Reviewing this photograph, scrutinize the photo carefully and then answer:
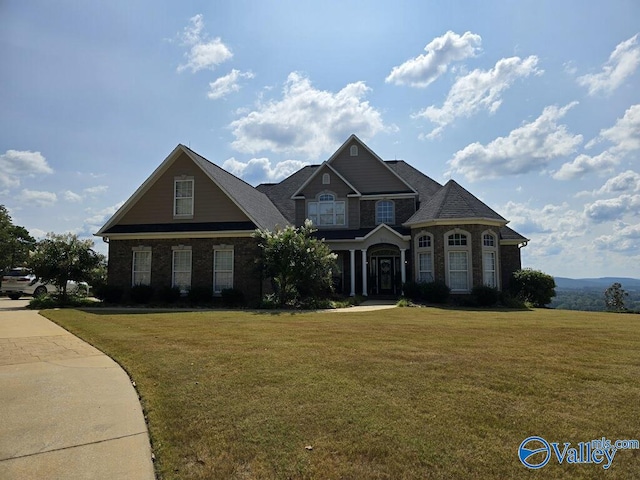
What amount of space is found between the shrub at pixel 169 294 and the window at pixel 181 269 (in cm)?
57

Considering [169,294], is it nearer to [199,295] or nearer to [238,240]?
[199,295]

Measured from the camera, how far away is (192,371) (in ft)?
20.2

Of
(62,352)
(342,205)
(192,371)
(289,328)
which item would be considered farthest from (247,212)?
(192,371)

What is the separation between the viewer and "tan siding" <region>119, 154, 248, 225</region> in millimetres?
20844

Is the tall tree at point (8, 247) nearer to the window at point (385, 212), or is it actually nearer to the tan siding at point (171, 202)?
the tan siding at point (171, 202)

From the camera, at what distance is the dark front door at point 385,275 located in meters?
24.5

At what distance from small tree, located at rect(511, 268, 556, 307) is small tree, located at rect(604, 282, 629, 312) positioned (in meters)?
2.88

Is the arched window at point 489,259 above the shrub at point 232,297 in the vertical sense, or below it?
above

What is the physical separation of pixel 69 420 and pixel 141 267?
17.7 meters

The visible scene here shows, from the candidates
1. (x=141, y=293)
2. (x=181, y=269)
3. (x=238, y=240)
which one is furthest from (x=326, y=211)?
(x=141, y=293)

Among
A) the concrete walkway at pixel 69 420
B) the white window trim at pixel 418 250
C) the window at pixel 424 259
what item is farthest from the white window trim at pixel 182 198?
the concrete walkway at pixel 69 420

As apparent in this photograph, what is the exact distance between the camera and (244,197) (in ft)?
74.3

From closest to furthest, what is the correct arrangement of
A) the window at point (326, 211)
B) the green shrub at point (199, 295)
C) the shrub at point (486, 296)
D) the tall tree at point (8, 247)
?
the shrub at point (486, 296), the green shrub at point (199, 295), the window at point (326, 211), the tall tree at point (8, 247)

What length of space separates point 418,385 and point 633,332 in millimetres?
7410
